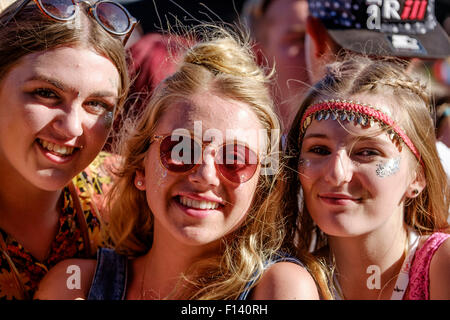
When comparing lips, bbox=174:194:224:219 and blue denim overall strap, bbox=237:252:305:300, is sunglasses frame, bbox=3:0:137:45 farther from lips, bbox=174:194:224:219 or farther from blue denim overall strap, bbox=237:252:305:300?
blue denim overall strap, bbox=237:252:305:300

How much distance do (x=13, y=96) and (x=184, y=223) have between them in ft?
2.75

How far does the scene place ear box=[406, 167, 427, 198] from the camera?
87.8 inches

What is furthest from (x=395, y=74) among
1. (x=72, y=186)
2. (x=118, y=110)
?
(x=72, y=186)

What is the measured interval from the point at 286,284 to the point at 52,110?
110 centimetres

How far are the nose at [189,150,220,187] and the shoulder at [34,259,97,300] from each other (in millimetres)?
617

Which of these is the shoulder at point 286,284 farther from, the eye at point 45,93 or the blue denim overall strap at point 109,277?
the eye at point 45,93

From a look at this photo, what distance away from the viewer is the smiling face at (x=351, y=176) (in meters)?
2.04

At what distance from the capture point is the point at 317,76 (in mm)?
2615

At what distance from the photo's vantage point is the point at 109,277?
215 cm

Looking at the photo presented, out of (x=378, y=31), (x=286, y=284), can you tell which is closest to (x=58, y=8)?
(x=286, y=284)

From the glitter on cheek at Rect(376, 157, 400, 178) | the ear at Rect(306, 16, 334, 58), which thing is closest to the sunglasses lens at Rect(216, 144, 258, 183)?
the glitter on cheek at Rect(376, 157, 400, 178)

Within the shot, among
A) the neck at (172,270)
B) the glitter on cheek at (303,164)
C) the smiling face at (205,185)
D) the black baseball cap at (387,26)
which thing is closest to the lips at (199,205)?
the smiling face at (205,185)
